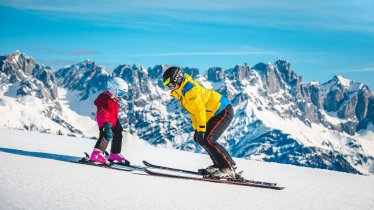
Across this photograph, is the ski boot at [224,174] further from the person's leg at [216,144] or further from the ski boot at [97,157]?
the ski boot at [97,157]

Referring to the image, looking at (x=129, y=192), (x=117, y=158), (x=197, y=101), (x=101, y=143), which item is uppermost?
(x=197, y=101)

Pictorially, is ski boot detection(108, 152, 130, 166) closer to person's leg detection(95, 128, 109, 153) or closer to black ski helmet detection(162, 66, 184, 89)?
person's leg detection(95, 128, 109, 153)

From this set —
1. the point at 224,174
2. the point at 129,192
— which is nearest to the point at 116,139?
the point at 224,174

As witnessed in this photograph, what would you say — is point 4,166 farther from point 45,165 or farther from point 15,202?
point 15,202

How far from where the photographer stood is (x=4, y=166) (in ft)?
25.1

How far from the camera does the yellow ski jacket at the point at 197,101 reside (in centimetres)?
891

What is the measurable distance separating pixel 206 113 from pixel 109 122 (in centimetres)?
227

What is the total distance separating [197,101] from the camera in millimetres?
8914

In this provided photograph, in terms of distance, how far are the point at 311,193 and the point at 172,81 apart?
364 cm

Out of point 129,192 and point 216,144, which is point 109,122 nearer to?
point 216,144

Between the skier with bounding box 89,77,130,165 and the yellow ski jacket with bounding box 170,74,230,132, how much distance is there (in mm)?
1681

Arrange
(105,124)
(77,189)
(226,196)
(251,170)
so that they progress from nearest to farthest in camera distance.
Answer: (77,189) → (226,196) → (105,124) → (251,170)

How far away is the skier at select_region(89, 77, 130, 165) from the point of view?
10062 mm

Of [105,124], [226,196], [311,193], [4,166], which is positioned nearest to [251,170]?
[311,193]
